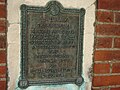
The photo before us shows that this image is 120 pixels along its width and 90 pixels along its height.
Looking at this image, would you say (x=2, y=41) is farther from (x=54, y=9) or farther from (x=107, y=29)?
(x=107, y=29)

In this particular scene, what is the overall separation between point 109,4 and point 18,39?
2.51ft

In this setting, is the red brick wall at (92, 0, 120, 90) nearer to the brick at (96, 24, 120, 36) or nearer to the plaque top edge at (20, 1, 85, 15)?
the brick at (96, 24, 120, 36)

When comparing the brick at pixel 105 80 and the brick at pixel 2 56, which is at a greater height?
the brick at pixel 2 56

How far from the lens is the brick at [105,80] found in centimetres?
188

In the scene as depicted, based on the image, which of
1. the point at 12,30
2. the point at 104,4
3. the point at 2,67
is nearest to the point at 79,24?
the point at 104,4

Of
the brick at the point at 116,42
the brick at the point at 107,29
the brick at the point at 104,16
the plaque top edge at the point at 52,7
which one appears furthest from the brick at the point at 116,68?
the plaque top edge at the point at 52,7

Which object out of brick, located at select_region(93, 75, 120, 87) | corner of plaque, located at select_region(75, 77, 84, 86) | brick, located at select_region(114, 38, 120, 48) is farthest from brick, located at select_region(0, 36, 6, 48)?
brick, located at select_region(114, 38, 120, 48)

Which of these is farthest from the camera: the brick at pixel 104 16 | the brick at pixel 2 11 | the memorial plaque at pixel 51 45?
the brick at pixel 104 16

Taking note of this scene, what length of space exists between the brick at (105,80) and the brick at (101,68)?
0.05 meters

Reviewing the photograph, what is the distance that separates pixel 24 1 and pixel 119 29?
0.80 metres

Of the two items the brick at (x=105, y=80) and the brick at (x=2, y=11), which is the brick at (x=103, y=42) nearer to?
the brick at (x=105, y=80)

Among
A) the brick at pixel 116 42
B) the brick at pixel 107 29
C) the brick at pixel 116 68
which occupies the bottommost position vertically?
the brick at pixel 116 68

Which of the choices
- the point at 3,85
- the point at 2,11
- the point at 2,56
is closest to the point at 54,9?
the point at 2,11

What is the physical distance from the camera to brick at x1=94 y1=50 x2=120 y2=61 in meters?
1.85
